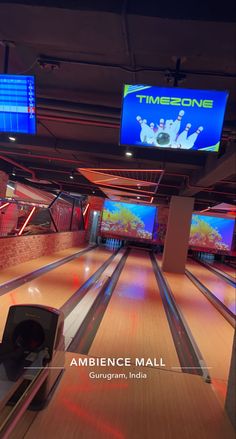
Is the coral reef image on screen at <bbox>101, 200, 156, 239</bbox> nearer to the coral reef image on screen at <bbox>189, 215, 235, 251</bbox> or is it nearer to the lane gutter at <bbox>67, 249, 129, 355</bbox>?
the coral reef image on screen at <bbox>189, 215, 235, 251</bbox>

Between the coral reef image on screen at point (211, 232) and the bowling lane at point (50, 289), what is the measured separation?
8.97m

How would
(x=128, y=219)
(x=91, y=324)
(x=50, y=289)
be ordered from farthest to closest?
(x=128, y=219)
(x=50, y=289)
(x=91, y=324)

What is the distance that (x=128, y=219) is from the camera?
1644 centimetres

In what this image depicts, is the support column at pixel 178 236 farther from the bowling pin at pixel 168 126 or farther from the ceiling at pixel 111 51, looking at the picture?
the bowling pin at pixel 168 126

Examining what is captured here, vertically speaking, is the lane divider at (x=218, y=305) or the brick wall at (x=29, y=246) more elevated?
the brick wall at (x=29, y=246)

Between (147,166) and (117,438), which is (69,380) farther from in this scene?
(147,166)

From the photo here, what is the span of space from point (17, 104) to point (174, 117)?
158 cm

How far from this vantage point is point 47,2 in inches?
89.8

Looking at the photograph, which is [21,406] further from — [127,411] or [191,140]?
[191,140]

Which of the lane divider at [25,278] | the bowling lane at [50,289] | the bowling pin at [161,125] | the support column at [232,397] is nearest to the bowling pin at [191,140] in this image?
the bowling pin at [161,125]

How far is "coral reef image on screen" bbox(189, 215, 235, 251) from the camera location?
634 inches

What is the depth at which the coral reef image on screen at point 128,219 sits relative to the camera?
16.2 meters

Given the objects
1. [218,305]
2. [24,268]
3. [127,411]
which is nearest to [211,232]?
[218,305]

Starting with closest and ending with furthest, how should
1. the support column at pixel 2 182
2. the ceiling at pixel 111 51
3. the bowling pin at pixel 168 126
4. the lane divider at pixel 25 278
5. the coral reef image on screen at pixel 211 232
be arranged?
the ceiling at pixel 111 51
the bowling pin at pixel 168 126
the lane divider at pixel 25 278
the support column at pixel 2 182
the coral reef image on screen at pixel 211 232
